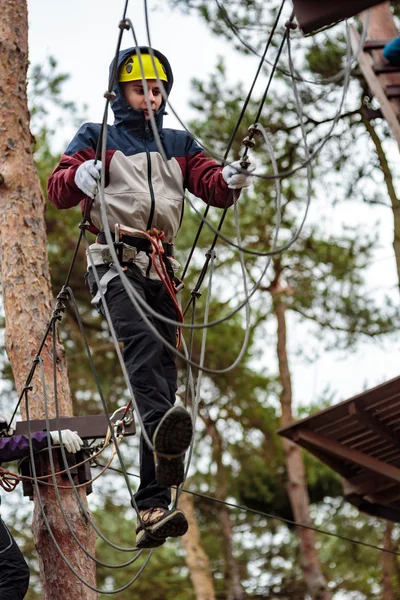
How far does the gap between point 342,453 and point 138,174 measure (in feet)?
13.0

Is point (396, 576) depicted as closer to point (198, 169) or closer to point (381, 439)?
point (381, 439)

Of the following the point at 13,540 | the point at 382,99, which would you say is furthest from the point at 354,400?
the point at 13,540

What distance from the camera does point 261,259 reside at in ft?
41.1

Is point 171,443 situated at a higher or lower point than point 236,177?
lower

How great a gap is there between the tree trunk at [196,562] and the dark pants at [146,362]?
870 cm

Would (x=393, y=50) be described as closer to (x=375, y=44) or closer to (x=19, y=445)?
(x=375, y=44)

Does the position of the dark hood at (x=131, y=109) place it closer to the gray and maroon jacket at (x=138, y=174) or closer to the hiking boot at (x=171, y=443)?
the gray and maroon jacket at (x=138, y=174)

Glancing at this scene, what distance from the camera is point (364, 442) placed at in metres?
7.11

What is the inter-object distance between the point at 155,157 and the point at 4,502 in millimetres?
10960

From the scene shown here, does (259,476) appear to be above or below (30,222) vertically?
above

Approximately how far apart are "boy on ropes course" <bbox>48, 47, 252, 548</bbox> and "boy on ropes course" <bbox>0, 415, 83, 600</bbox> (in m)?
1.24

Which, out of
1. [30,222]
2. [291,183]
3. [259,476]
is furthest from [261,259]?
[30,222]

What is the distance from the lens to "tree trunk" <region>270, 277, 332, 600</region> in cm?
1096

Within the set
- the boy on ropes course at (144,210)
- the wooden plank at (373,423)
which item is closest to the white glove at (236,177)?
the boy on ropes course at (144,210)
